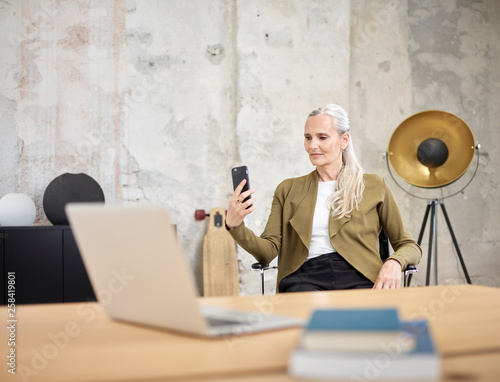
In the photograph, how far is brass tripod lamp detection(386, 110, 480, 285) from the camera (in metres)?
4.76

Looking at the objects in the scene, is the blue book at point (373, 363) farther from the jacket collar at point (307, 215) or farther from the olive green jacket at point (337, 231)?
the jacket collar at point (307, 215)

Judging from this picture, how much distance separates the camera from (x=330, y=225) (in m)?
2.79

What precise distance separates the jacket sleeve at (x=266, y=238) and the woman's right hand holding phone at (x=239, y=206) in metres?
0.06

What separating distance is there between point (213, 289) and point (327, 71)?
2.34 meters

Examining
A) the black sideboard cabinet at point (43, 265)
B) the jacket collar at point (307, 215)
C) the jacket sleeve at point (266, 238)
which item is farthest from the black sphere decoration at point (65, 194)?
the jacket collar at point (307, 215)

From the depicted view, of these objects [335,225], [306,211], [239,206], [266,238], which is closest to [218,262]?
[266,238]

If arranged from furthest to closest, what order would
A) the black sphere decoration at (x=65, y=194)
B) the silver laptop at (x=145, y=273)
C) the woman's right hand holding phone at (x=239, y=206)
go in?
the black sphere decoration at (x=65, y=194) → the woman's right hand holding phone at (x=239, y=206) → the silver laptop at (x=145, y=273)

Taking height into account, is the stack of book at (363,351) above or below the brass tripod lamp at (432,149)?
below

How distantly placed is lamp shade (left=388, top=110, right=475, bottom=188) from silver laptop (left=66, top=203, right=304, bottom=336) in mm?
3962

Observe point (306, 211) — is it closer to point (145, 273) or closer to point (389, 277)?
point (389, 277)

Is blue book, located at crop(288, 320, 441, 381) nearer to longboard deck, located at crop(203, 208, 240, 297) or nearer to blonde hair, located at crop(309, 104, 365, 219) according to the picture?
blonde hair, located at crop(309, 104, 365, 219)

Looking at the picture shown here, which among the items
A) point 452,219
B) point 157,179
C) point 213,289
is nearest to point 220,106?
point 157,179

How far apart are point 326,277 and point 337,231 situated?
244 millimetres

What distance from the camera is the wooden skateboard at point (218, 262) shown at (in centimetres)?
490
